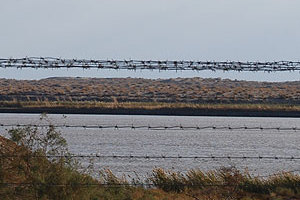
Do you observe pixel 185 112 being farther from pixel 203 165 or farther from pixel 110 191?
pixel 110 191

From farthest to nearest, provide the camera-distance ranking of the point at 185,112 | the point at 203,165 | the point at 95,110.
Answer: the point at 185,112 < the point at 95,110 < the point at 203,165

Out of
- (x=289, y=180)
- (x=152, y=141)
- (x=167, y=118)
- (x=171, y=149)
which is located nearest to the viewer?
(x=289, y=180)

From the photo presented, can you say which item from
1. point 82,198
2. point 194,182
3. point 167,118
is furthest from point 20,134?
point 167,118

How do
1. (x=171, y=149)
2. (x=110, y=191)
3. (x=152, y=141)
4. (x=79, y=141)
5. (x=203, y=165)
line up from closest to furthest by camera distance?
(x=110, y=191)
(x=203, y=165)
(x=171, y=149)
(x=79, y=141)
(x=152, y=141)

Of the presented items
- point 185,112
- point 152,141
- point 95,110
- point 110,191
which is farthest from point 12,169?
point 185,112

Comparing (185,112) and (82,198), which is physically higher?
(82,198)

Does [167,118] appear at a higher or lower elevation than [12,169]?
lower

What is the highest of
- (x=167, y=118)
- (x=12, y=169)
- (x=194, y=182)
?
(x=12, y=169)

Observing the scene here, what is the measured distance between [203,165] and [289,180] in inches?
437

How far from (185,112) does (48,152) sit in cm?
4369

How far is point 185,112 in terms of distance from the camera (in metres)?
59.1

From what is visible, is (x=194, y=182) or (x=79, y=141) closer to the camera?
(x=194, y=182)

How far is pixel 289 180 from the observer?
20906 millimetres

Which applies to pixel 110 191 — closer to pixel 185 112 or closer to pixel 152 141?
pixel 152 141
